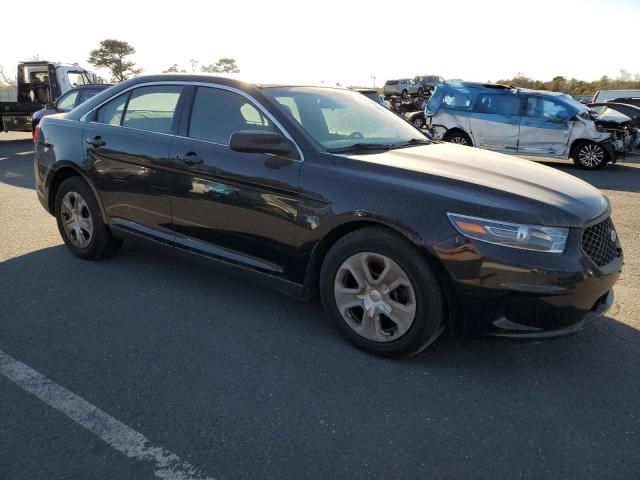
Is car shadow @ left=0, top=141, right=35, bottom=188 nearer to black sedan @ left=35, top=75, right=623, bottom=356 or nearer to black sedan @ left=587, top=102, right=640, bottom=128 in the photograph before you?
black sedan @ left=35, top=75, right=623, bottom=356

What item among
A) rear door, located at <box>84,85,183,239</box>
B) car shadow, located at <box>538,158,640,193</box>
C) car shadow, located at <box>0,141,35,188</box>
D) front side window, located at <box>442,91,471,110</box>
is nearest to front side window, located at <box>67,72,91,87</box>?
car shadow, located at <box>0,141,35,188</box>

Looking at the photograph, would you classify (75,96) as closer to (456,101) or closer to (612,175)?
(456,101)

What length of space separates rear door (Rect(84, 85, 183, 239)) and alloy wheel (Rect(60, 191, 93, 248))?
36 cm

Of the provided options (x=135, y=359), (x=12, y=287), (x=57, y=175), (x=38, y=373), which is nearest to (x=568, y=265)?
(x=135, y=359)

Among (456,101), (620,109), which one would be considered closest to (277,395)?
(456,101)

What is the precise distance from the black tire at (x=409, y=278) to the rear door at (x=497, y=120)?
10402 mm

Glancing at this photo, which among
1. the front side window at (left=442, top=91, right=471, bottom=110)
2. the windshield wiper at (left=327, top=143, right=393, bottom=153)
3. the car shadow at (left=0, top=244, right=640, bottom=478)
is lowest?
the car shadow at (left=0, top=244, right=640, bottom=478)

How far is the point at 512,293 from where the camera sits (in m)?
2.71

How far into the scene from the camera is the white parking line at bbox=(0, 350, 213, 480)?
2251 millimetres

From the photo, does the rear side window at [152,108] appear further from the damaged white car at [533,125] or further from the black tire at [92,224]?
the damaged white car at [533,125]

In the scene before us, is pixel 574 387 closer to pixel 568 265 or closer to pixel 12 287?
pixel 568 265

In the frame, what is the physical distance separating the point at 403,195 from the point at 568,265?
35.8 inches

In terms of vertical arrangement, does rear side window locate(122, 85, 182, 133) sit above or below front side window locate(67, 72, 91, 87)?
below

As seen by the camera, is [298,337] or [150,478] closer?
[150,478]
